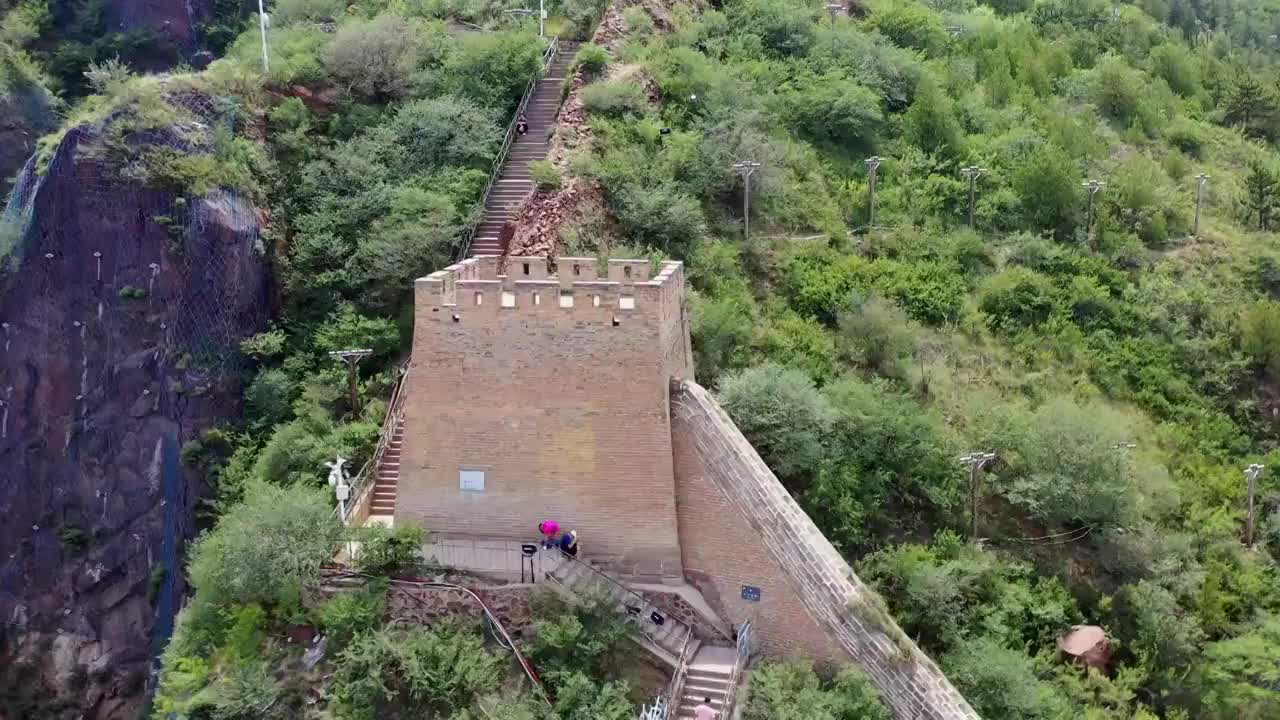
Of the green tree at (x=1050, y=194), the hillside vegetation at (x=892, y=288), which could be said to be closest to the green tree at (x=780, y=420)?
the hillside vegetation at (x=892, y=288)

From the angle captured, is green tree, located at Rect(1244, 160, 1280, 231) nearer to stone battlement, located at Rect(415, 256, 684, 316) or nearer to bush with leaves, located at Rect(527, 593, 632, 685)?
stone battlement, located at Rect(415, 256, 684, 316)

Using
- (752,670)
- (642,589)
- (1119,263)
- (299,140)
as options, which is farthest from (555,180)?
(1119,263)

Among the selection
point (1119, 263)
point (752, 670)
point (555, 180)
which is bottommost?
point (752, 670)

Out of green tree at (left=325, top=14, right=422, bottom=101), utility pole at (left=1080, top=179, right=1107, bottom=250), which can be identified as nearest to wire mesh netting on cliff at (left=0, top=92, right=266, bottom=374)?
green tree at (left=325, top=14, right=422, bottom=101)

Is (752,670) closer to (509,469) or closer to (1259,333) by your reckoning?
(509,469)

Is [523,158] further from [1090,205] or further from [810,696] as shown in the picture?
[810,696]
